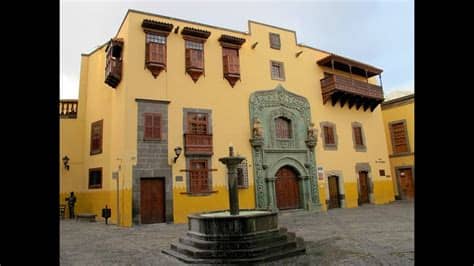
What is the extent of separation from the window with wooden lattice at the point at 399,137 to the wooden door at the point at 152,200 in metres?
17.2

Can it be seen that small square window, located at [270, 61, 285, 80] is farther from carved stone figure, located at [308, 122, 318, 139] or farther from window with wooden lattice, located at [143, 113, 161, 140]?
window with wooden lattice, located at [143, 113, 161, 140]

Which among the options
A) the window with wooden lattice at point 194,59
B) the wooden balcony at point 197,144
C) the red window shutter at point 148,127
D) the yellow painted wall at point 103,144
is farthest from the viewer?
the window with wooden lattice at point 194,59

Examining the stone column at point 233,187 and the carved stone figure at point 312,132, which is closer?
the stone column at point 233,187

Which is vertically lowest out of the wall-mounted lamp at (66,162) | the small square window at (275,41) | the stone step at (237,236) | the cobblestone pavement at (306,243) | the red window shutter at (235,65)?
the cobblestone pavement at (306,243)

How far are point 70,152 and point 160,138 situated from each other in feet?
19.1

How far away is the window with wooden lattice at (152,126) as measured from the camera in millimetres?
13570

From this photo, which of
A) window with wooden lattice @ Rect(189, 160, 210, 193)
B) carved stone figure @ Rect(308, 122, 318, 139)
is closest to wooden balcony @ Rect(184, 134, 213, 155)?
window with wooden lattice @ Rect(189, 160, 210, 193)

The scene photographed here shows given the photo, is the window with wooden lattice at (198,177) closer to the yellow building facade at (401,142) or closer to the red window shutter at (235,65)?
the red window shutter at (235,65)

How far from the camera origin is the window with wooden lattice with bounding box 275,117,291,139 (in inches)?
667

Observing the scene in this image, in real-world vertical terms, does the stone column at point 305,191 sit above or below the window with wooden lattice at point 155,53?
below

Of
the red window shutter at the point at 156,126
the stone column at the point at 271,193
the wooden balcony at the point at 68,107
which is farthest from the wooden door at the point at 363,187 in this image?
the wooden balcony at the point at 68,107

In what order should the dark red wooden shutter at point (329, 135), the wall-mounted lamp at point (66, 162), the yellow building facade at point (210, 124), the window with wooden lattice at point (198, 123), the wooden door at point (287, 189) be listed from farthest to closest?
the dark red wooden shutter at point (329, 135), the wooden door at point (287, 189), the wall-mounted lamp at point (66, 162), the window with wooden lattice at point (198, 123), the yellow building facade at point (210, 124)
